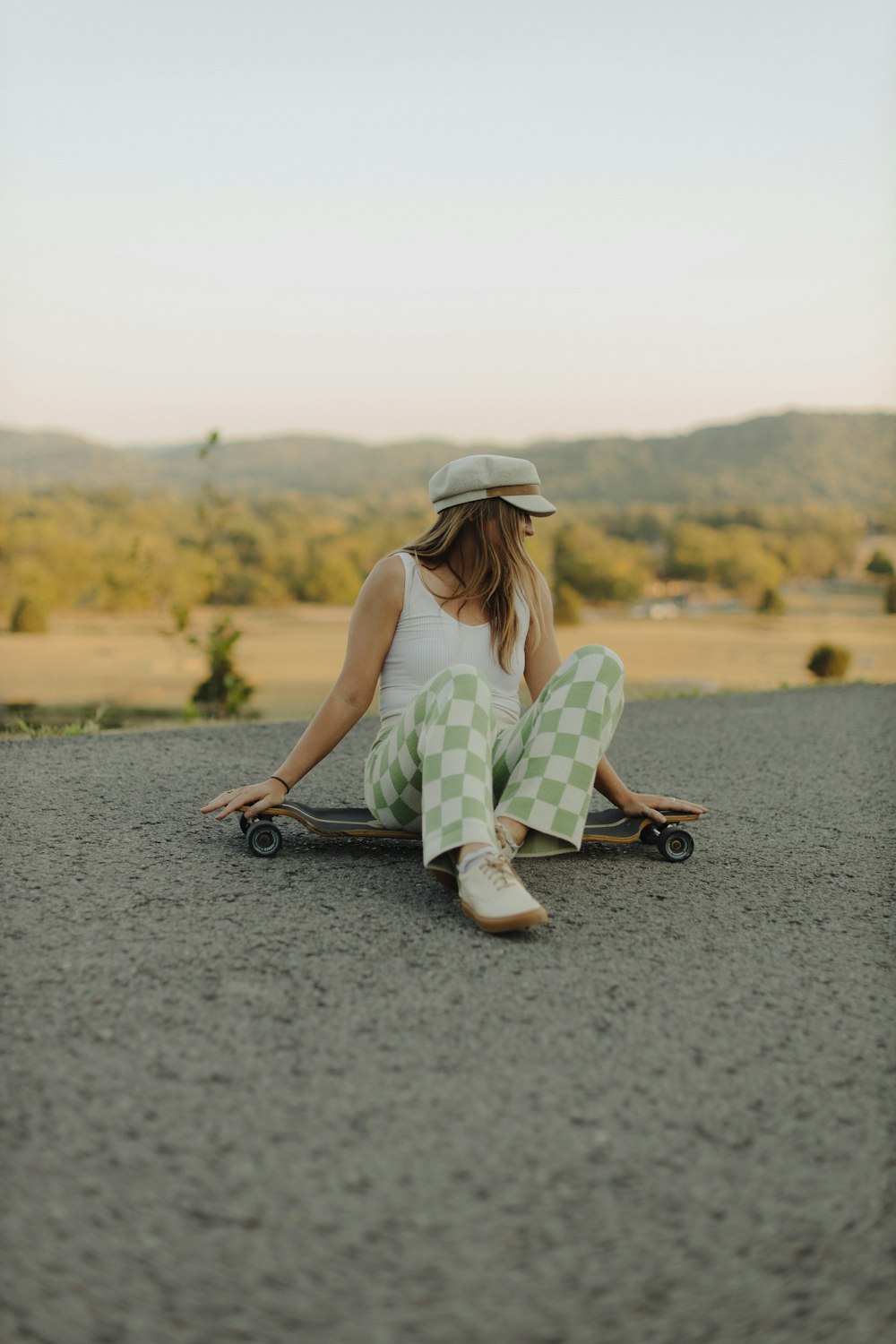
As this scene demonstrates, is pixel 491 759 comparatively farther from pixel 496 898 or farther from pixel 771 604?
pixel 771 604

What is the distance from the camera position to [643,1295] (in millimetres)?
1289

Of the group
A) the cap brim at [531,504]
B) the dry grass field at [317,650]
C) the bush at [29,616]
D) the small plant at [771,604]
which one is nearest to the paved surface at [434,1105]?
the cap brim at [531,504]

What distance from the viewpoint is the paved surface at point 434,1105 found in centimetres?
128

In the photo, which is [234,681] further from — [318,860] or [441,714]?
[441,714]

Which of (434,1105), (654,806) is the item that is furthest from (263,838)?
(434,1105)

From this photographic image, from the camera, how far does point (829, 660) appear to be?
1241 centimetres

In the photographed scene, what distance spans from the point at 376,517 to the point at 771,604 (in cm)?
821

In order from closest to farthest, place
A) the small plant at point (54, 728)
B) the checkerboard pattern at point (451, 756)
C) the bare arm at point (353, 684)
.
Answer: the checkerboard pattern at point (451, 756) < the bare arm at point (353, 684) < the small plant at point (54, 728)

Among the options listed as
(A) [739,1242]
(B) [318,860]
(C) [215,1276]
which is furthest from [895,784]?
(C) [215,1276]

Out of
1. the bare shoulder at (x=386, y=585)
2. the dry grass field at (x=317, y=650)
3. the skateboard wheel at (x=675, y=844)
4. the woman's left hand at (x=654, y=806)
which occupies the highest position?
the bare shoulder at (x=386, y=585)

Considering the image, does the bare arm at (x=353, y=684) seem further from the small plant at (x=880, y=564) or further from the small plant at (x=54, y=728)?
the small plant at (x=880, y=564)

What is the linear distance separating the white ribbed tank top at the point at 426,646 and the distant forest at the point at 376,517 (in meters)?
5.55

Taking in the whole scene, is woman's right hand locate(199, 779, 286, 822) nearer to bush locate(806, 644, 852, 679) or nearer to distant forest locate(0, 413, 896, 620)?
distant forest locate(0, 413, 896, 620)

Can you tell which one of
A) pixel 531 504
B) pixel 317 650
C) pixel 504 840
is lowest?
pixel 317 650
